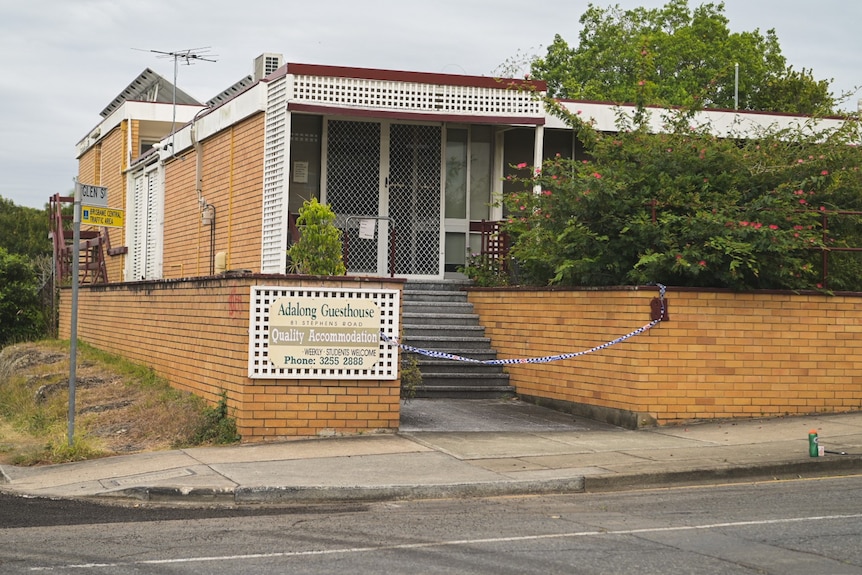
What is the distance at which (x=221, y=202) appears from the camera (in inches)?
797

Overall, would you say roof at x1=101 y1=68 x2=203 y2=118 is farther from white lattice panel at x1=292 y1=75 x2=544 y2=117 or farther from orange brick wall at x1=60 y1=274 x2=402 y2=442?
orange brick wall at x1=60 y1=274 x2=402 y2=442

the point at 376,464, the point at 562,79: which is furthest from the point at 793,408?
the point at 562,79

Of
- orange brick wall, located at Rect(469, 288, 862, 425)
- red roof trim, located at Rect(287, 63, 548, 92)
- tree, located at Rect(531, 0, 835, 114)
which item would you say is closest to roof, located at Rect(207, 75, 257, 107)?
red roof trim, located at Rect(287, 63, 548, 92)

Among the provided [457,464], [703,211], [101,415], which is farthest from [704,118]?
[101,415]

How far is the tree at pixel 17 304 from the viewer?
1102 inches

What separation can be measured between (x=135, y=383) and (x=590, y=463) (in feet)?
26.7

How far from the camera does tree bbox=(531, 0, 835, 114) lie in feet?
148

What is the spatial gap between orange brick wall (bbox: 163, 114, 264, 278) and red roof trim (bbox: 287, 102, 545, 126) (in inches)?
43.8

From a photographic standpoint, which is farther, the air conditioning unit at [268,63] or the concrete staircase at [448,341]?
the air conditioning unit at [268,63]

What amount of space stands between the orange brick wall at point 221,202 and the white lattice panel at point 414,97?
3.97 ft

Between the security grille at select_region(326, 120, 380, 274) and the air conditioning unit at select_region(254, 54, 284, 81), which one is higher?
the air conditioning unit at select_region(254, 54, 284, 81)

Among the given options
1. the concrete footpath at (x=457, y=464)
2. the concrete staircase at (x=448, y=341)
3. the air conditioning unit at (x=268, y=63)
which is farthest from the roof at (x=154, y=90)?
the concrete footpath at (x=457, y=464)

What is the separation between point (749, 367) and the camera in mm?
13586

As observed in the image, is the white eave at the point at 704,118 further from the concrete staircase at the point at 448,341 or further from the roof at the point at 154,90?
the roof at the point at 154,90
